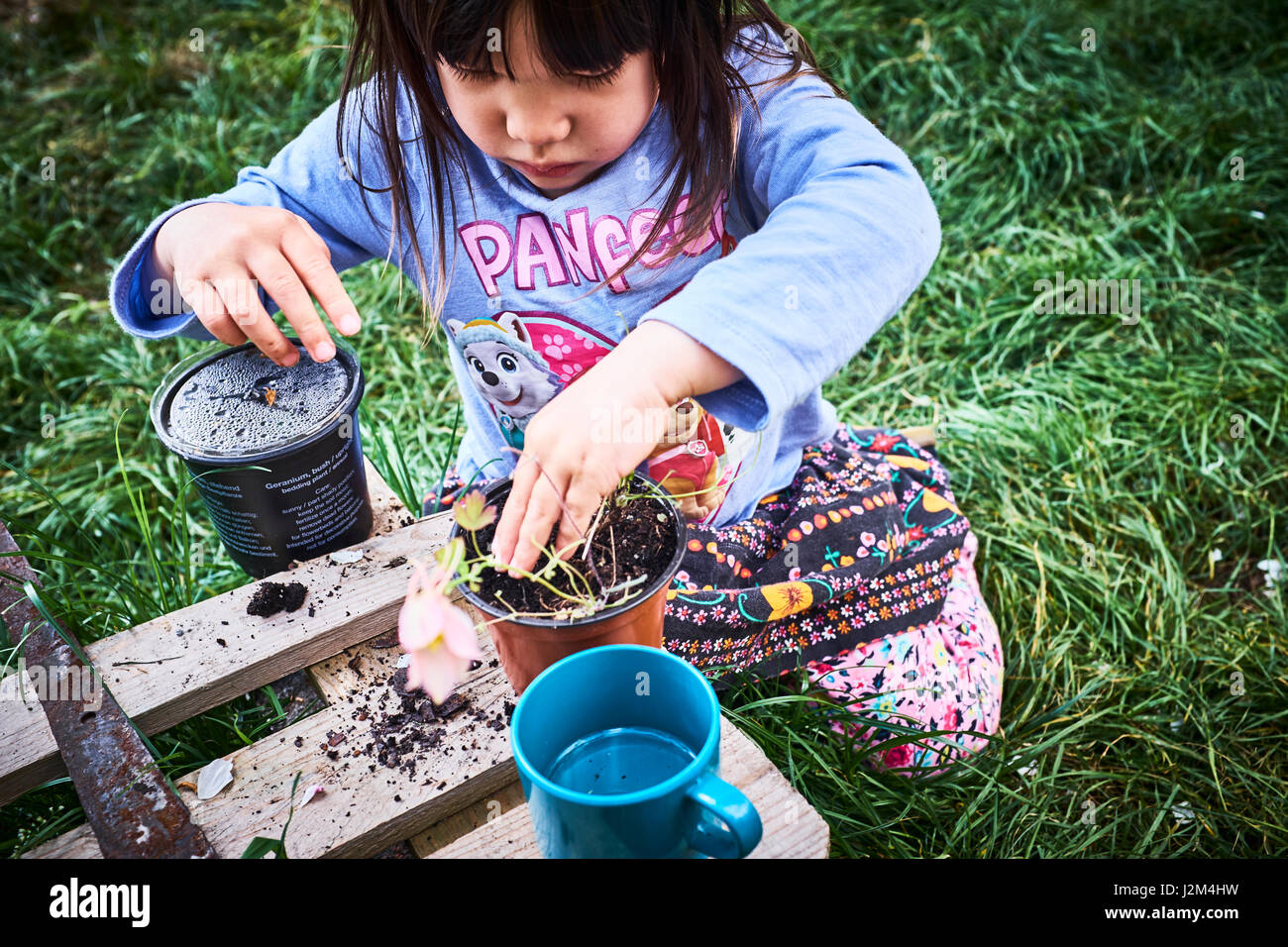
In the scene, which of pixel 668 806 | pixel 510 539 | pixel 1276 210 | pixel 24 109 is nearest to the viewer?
pixel 668 806

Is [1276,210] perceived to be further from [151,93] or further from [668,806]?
[151,93]

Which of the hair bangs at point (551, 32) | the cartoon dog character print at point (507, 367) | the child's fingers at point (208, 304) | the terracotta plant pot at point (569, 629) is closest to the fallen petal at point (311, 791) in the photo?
the terracotta plant pot at point (569, 629)

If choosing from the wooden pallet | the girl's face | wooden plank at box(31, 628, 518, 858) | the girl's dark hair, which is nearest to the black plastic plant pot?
the wooden pallet

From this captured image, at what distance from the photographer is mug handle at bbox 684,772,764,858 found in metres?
0.74

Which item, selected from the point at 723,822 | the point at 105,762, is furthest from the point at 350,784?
the point at 723,822

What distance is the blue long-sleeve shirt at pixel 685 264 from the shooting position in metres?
1.03

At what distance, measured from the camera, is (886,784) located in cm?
162

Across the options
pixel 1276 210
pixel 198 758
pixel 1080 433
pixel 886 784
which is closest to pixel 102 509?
pixel 198 758

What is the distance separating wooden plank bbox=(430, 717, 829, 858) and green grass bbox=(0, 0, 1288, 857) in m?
0.48

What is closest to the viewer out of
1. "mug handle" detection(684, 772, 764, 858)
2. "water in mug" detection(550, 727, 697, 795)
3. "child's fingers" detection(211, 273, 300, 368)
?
"mug handle" detection(684, 772, 764, 858)

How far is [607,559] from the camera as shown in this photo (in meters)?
1.06

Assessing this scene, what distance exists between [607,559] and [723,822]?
377mm

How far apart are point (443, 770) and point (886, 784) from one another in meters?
0.88

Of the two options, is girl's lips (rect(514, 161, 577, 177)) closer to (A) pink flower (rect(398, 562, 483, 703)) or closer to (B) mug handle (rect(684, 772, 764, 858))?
(A) pink flower (rect(398, 562, 483, 703))
